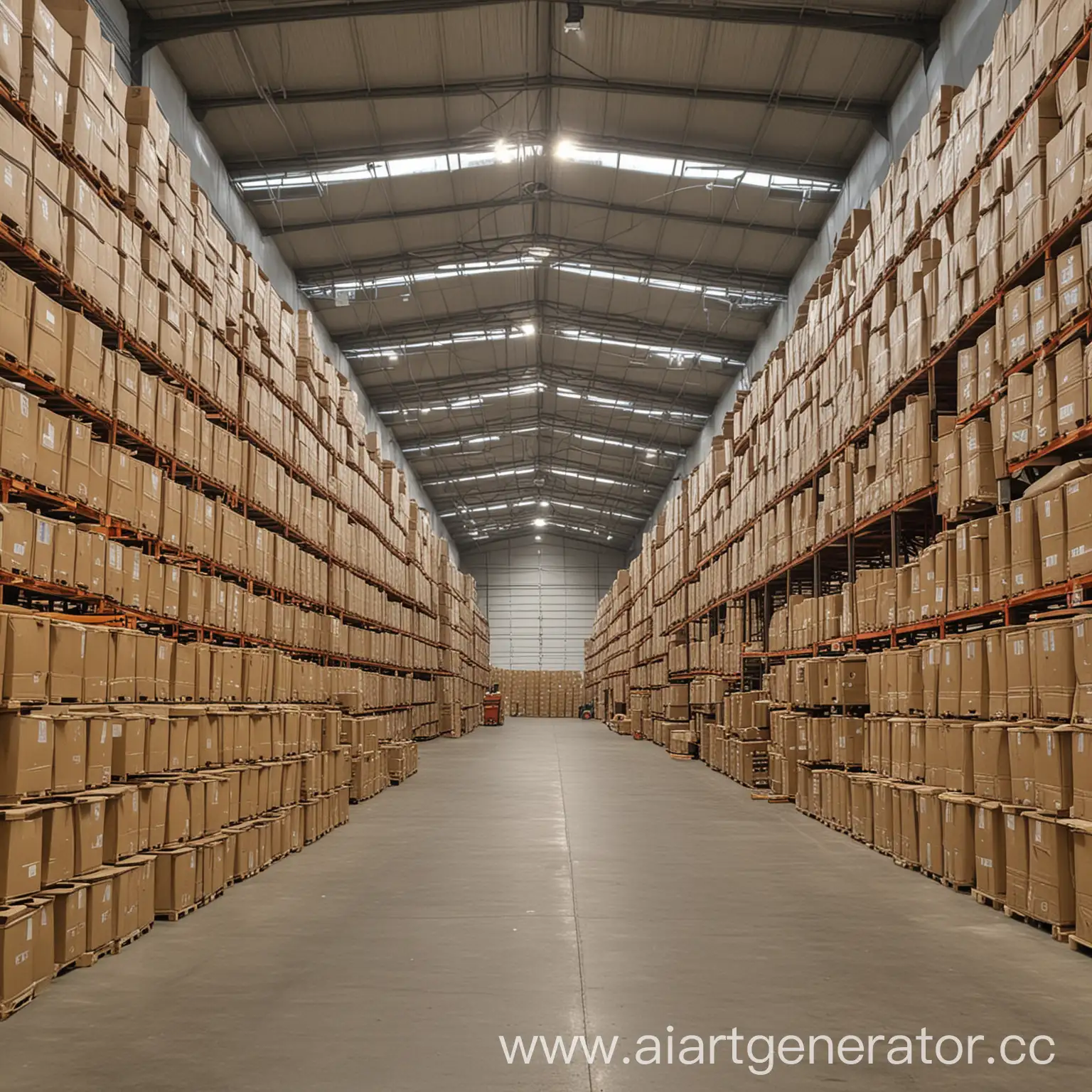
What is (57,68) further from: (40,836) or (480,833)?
(480,833)

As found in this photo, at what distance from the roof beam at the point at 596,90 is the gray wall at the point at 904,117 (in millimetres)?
569

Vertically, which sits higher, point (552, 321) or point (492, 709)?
point (552, 321)

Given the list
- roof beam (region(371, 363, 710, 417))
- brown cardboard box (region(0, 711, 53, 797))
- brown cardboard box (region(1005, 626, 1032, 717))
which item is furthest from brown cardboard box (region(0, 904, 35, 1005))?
roof beam (region(371, 363, 710, 417))

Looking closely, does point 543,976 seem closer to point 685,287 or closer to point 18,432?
point 18,432

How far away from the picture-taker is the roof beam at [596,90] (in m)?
13.2

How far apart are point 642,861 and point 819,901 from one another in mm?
1835

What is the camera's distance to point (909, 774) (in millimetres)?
8133

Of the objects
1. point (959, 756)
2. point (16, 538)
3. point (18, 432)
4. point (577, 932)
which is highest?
point (18, 432)

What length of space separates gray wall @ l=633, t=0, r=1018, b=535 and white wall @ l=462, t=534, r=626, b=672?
2766 centimetres

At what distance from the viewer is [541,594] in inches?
1880

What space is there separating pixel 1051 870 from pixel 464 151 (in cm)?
1226

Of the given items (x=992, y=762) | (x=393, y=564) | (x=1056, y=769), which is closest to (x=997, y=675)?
(x=992, y=762)

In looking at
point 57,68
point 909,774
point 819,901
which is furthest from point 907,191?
point 57,68

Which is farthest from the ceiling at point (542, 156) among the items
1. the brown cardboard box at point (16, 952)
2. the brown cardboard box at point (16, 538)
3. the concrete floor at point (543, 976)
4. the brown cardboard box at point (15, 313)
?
the brown cardboard box at point (16, 952)
